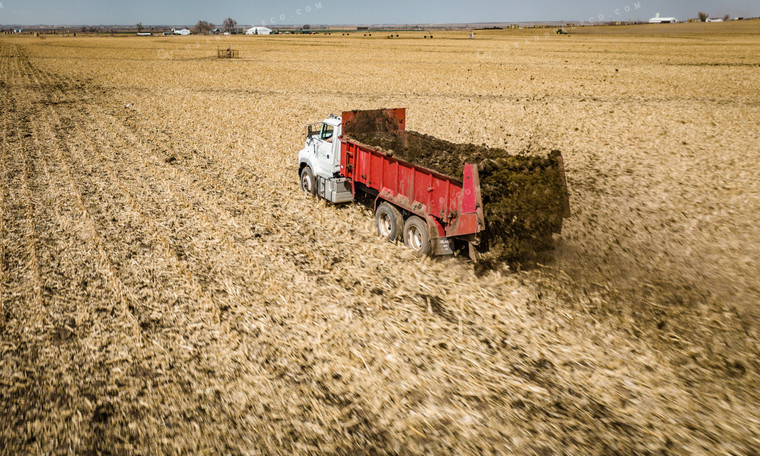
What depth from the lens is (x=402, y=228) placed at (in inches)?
411

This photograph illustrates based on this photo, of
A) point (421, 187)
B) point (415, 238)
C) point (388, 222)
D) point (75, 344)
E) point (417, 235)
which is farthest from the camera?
point (388, 222)

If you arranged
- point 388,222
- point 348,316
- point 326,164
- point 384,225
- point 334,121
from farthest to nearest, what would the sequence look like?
1. point 326,164
2. point 334,121
3. point 384,225
4. point 388,222
5. point 348,316

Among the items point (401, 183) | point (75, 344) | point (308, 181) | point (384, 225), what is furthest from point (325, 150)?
point (75, 344)

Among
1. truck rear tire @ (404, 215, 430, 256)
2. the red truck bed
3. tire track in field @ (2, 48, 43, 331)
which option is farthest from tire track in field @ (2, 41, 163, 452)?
the red truck bed

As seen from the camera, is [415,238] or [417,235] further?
[415,238]

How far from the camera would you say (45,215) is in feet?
38.6

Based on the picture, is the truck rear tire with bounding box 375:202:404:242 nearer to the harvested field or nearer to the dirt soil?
the harvested field

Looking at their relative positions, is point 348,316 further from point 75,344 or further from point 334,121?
point 334,121

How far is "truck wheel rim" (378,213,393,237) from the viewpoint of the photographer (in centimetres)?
1090

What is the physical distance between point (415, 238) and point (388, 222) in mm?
969

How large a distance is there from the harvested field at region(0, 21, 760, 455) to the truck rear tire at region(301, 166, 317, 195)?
1.62 feet

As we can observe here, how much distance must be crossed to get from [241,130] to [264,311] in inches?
610

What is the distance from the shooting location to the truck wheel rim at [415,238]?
32.8 ft

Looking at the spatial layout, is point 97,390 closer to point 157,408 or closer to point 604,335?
point 157,408
